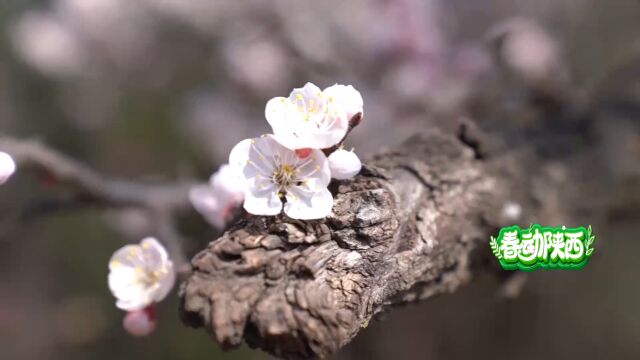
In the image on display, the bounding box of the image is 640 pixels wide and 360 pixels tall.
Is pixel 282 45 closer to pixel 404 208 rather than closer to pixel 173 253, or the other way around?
pixel 173 253

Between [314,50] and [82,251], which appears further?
[82,251]

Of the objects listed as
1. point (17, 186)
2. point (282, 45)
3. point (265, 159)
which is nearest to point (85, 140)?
point (17, 186)

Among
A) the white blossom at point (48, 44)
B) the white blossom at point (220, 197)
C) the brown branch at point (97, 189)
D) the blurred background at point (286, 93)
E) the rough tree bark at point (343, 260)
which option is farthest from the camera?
the white blossom at point (48, 44)

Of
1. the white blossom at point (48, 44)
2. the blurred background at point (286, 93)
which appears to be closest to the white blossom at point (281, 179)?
the blurred background at point (286, 93)

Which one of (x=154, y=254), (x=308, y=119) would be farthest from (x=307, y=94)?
(x=154, y=254)

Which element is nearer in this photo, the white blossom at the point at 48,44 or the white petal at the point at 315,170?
the white petal at the point at 315,170

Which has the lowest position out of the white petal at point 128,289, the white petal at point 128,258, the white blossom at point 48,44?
the white petal at point 128,289

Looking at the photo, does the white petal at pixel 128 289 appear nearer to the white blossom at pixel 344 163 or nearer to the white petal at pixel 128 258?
the white petal at pixel 128 258
